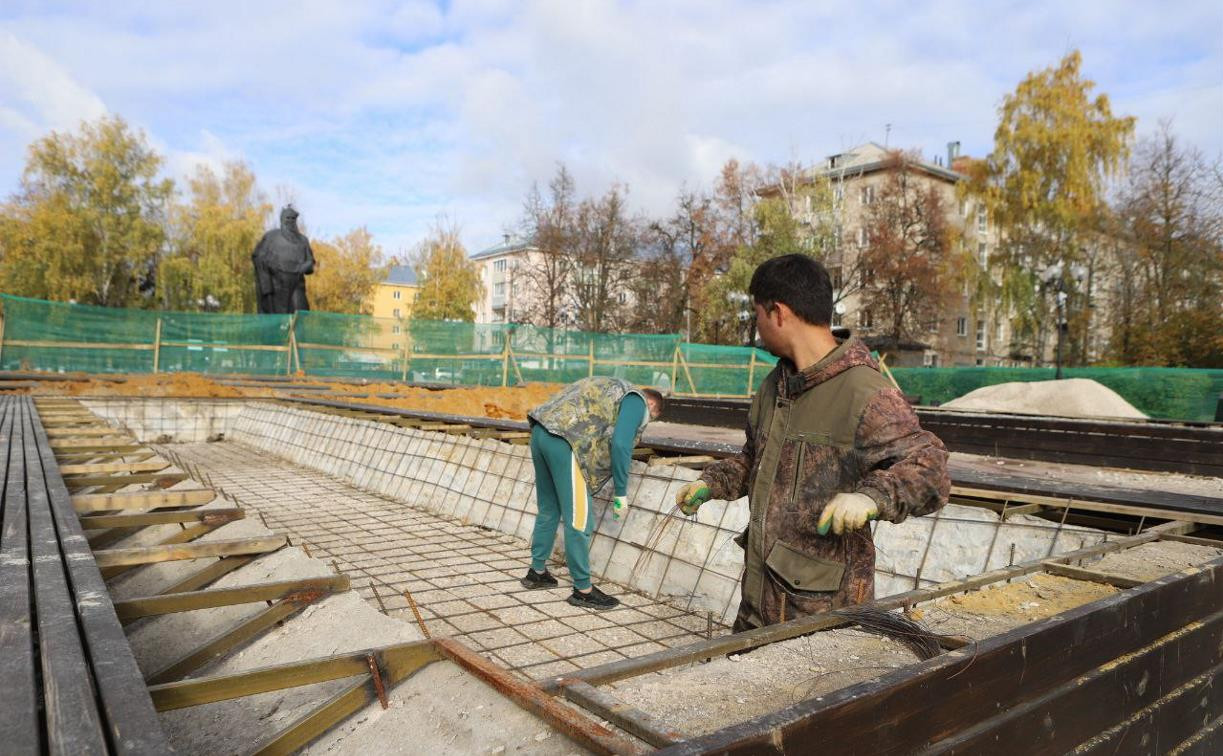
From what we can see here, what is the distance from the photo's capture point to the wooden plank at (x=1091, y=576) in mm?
2389

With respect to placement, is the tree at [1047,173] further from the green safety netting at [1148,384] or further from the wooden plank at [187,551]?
the wooden plank at [187,551]

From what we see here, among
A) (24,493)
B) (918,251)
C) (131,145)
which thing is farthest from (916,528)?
(131,145)

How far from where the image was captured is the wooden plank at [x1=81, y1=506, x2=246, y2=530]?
3664 millimetres

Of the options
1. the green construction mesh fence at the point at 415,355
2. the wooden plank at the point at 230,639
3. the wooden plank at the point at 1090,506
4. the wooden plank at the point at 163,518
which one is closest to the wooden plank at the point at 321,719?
the wooden plank at the point at 230,639

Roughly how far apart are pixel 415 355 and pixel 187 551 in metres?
18.5

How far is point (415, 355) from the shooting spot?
21.3m

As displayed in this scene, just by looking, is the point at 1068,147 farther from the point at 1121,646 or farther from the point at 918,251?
the point at 1121,646

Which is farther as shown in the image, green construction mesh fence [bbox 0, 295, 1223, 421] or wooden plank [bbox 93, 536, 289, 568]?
green construction mesh fence [bbox 0, 295, 1223, 421]

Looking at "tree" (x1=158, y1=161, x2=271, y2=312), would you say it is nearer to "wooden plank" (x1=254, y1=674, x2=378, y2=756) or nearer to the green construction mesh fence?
the green construction mesh fence

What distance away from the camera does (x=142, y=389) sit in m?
15.5

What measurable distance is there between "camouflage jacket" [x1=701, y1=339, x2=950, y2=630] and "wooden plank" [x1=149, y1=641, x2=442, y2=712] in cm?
111

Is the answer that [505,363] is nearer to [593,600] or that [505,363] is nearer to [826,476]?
[593,600]

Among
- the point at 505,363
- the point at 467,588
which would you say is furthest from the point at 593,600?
the point at 505,363

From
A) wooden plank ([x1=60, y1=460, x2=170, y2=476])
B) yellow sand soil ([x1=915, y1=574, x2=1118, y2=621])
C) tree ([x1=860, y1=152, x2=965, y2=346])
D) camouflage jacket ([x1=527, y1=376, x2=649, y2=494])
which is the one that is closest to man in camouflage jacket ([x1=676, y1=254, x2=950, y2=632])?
yellow sand soil ([x1=915, y1=574, x2=1118, y2=621])
